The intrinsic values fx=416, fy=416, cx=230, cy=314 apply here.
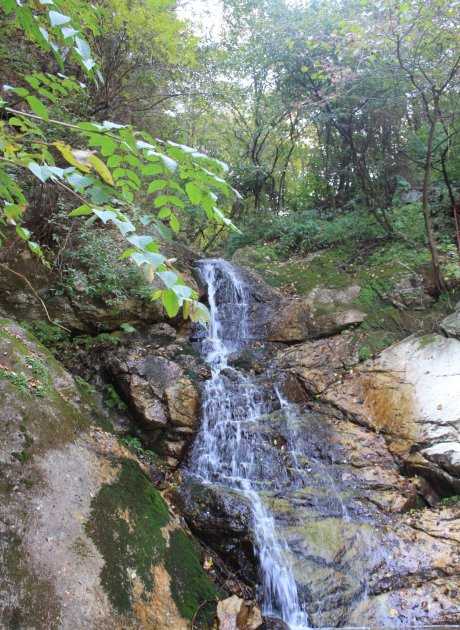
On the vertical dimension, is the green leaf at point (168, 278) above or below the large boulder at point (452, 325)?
below

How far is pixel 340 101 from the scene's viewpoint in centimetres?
984

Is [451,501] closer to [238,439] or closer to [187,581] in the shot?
[238,439]

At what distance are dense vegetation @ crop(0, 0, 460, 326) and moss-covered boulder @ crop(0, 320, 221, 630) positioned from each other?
1.68m

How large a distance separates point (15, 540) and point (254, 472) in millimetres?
3457

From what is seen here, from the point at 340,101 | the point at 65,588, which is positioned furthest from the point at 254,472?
the point at 340,101

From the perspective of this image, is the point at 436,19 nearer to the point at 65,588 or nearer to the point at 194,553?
the point at 194,553

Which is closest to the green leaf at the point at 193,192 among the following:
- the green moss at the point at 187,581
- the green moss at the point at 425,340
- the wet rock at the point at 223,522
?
the green moss at the point at 187,581

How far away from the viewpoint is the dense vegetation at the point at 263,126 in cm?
206

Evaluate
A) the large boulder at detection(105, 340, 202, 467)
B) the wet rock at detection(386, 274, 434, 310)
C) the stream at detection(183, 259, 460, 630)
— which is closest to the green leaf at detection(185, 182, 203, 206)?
the stream at detection(183, 259, 460, 630)

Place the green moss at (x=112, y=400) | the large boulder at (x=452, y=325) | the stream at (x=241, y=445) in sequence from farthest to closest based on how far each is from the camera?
the large boulder at (x=452, y=325)
the green moss at (x=112, y=400)
the stream at (x=241, y=445)

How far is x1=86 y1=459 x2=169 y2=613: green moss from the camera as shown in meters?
3.15

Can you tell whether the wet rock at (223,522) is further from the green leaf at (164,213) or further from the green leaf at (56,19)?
the green leaf at (56,19)

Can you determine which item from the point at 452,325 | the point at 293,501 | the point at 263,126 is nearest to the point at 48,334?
the point at 293,501

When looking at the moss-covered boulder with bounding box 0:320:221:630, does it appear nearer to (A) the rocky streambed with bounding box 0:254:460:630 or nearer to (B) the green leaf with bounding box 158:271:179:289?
(A) the rocky streambed with bounding box 0:254:460:630
